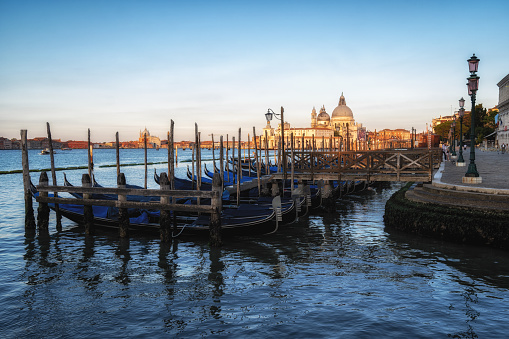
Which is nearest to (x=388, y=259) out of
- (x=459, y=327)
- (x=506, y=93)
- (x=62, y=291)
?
(x=459, y=327)

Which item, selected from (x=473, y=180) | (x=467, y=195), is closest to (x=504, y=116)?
(x=473, y=180)

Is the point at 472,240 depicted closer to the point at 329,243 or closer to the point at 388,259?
the point at 388,259

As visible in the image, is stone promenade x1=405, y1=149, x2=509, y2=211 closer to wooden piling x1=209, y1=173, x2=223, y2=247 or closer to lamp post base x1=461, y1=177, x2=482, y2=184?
lamp post base x1=461, y1=177, x2=482, y2=184

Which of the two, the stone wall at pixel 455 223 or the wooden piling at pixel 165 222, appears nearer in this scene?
the stone wall at pixel 455 223

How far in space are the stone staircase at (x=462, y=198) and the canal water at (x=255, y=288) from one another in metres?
1.33

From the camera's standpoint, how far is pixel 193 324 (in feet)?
24.4

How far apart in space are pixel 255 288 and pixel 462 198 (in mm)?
7281

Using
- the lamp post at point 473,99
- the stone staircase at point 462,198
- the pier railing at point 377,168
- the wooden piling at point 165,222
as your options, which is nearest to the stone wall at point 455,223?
the stone staircase at point 462,198

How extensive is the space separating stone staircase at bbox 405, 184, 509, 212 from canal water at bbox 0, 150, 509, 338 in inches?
52.4

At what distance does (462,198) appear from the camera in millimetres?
12672

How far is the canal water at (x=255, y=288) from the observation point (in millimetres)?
7234

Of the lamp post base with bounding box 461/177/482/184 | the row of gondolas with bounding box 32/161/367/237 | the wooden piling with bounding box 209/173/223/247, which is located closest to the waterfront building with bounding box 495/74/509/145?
the lamp post base with bounding box 461/177/482/184

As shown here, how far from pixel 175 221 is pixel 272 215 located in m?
3.29

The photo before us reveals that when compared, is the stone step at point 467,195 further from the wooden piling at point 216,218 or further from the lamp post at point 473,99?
the wooden piling at point 216,218
